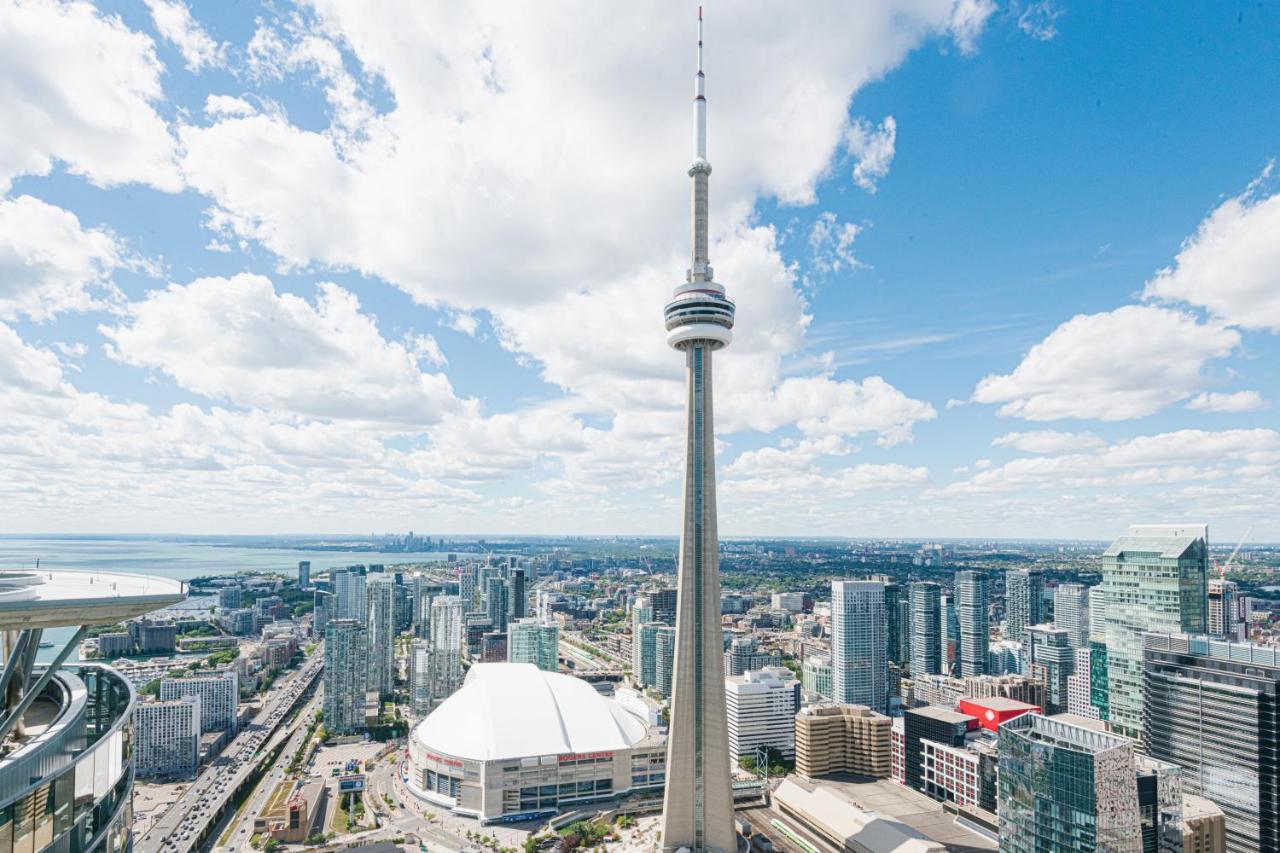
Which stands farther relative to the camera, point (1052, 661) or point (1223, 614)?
point (1052, 661)

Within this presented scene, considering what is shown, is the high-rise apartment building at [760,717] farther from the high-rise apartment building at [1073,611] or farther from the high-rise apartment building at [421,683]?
the high-rise apartment building at [1073,611]

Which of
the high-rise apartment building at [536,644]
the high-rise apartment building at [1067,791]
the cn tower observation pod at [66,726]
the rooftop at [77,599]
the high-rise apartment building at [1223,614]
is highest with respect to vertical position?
the rooftop at [77,599]

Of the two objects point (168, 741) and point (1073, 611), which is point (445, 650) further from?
point (1073, 611)

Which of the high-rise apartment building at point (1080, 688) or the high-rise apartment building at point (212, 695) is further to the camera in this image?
the high-rise apartment building at point (1080, 688)

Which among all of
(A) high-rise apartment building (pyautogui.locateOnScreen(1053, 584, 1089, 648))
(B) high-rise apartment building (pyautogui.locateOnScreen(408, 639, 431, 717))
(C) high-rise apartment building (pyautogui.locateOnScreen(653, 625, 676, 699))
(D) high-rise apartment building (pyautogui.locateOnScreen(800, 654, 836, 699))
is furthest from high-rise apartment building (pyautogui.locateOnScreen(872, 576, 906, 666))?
(B) high-rise apartment building (pyautogui.locateOnScreen(408, 639, 431, 717))

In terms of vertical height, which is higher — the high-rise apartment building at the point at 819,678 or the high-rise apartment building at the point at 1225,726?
the high-rise apartment building at the point at 1225,726

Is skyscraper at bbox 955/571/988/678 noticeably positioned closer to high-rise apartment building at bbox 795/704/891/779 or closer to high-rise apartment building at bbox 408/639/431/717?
high-rise apartment building at bbox 795/704/891/779

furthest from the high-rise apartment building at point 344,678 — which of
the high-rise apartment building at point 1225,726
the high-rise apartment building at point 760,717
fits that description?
the high-rise apartment building at point 1225,726

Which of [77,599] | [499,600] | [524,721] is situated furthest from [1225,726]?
[499,600]
